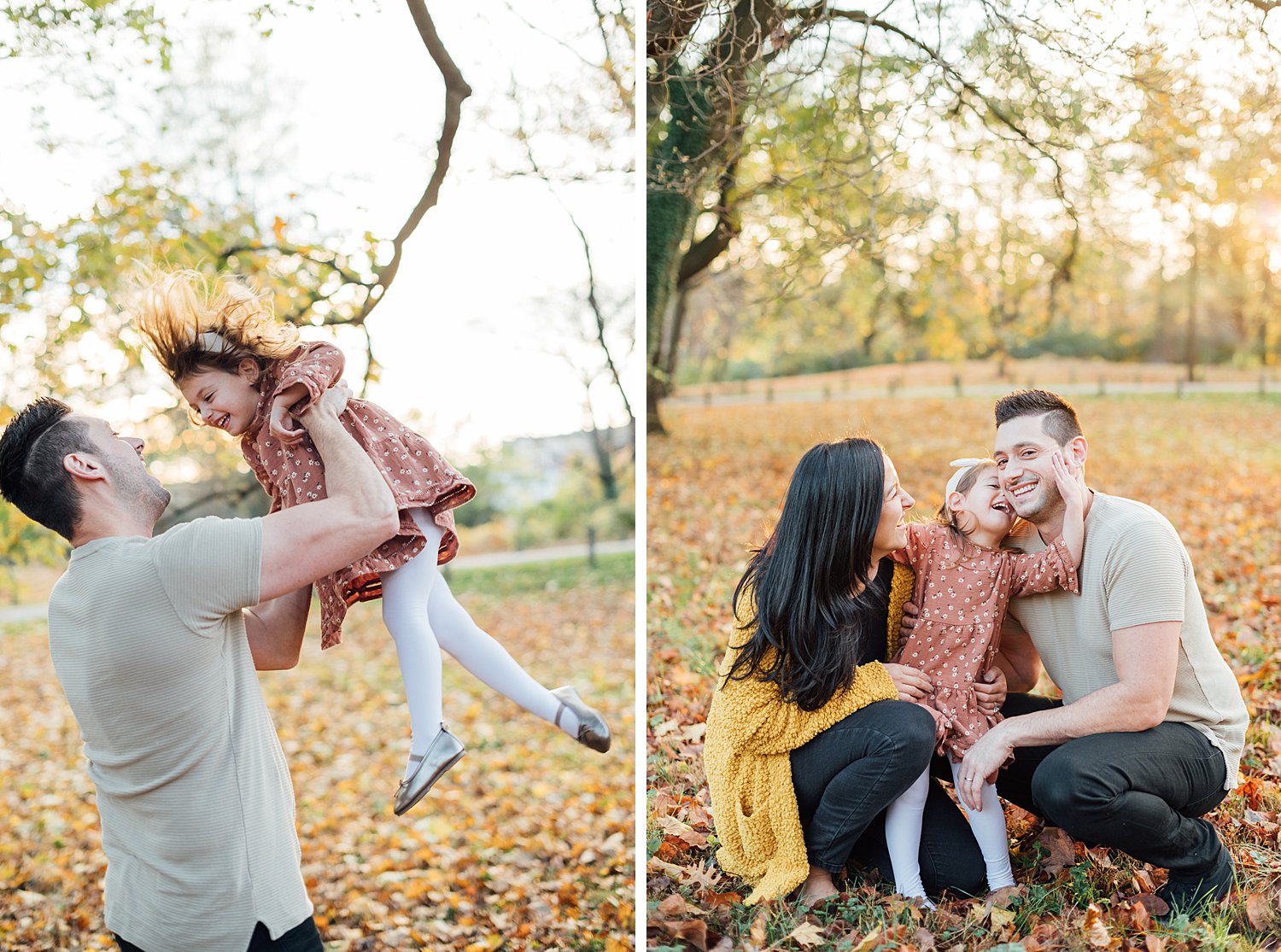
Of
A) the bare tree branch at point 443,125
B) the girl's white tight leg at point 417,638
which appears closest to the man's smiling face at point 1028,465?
the girl's white tight leg at point 417,638

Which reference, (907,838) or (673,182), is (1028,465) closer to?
(907,838)

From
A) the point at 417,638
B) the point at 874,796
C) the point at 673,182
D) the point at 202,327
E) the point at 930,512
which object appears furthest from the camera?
the point at 930,512

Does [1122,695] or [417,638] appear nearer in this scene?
[417,638]

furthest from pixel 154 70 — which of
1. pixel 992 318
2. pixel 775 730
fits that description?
pixel 992 318

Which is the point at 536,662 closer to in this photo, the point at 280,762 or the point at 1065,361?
the point at 280,762

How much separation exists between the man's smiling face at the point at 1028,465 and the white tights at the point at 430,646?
54.8 inches

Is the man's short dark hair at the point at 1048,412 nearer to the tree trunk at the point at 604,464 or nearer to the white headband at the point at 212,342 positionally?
the white headband at the point at 212,342

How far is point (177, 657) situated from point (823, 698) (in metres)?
1.69

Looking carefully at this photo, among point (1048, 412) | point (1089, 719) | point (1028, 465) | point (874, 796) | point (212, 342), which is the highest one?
point (212, 342)

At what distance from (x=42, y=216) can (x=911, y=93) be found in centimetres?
489

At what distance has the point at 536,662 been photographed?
34.4ft

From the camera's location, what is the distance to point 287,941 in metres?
2.22

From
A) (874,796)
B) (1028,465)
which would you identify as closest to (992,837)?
(874,796)

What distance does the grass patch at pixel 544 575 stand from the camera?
1355cm
